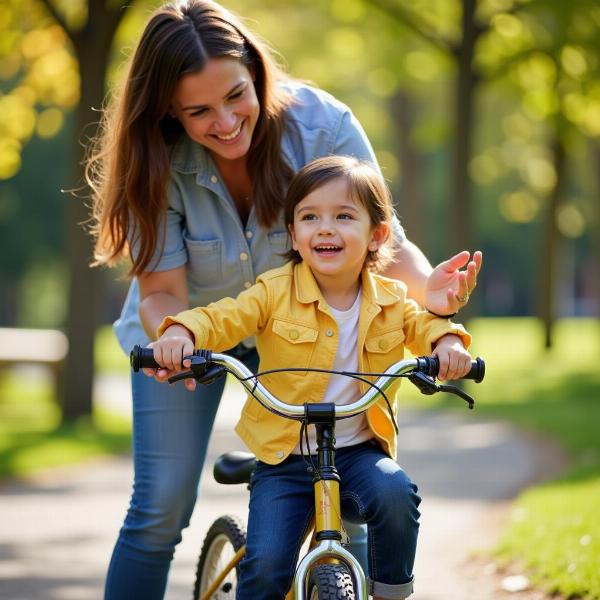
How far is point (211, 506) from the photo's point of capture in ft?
24.7

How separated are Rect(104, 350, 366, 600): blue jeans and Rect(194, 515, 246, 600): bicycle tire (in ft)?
0.57

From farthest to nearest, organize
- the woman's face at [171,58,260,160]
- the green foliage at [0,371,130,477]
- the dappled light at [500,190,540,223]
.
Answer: the dappled light at [500,190,540,223], the green foliage at [0,371,130,477], the woman's face at [171,58,260,160]

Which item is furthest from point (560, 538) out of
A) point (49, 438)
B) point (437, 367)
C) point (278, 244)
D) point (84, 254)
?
point (84, 254)

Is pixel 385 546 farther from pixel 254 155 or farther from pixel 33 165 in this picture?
pixel 33 165

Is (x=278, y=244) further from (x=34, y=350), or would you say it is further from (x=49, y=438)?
(x=34, y=350)

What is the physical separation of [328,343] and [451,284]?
379mm

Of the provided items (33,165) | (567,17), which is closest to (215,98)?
(567,17)

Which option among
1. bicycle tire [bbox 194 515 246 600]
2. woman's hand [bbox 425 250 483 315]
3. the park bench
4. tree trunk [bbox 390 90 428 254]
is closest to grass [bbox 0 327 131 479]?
the park bench

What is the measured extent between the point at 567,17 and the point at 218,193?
1032 cm

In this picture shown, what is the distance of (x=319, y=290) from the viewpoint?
3.37m

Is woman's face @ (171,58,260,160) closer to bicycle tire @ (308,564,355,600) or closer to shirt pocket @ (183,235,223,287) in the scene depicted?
shirt pocket @ (183,235,223,287)

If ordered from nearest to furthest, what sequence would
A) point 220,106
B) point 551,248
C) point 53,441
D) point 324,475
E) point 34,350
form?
point 324,475 → point 220,106 → point 53,441 → point 34,350 → point 551,248

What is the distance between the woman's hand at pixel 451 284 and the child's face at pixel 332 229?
0.71 ft

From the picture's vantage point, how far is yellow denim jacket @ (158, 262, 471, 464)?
3287mm
